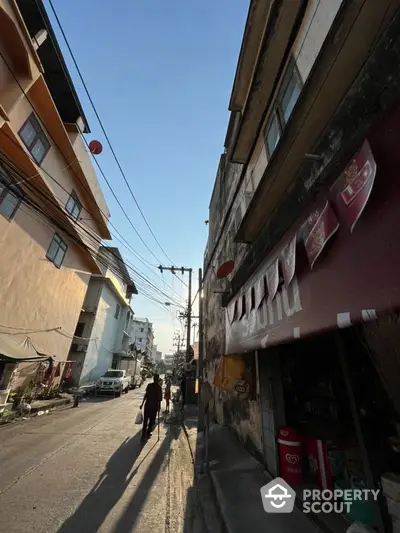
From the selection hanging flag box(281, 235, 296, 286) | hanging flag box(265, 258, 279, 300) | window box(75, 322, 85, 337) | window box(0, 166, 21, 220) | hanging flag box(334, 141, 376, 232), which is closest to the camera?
hanging flag box(334, 141, 376, 232)

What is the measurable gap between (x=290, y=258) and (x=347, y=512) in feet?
9.90

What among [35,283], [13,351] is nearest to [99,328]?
[35,283]

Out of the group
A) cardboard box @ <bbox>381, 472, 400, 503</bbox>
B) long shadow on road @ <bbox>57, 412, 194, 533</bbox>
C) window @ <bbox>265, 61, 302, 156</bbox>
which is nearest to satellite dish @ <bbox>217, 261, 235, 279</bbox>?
window @ <bbox>265, 61, 302, 156</bbox>

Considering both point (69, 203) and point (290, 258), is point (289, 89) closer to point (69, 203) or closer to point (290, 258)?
point (290, 258)

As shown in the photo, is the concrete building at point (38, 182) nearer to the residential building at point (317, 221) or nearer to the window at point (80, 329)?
the window at point (80, 329)

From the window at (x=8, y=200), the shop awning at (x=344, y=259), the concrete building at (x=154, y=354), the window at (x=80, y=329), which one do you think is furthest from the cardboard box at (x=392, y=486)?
the concrete building at (x=154, y=354)

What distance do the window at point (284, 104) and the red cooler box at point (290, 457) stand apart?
16.6ft

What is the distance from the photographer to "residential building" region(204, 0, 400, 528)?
6.26ft

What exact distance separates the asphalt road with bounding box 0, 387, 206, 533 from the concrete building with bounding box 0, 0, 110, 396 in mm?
5094

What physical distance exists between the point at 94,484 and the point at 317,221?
582 cm

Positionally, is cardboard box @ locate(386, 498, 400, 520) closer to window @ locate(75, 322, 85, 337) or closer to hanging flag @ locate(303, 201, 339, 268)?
hanging flag @ locate(303, 201, 339, 268)

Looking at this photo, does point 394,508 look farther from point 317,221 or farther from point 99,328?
point 99,328

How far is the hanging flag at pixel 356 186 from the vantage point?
73.0 inches

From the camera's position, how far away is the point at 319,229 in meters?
2.48
